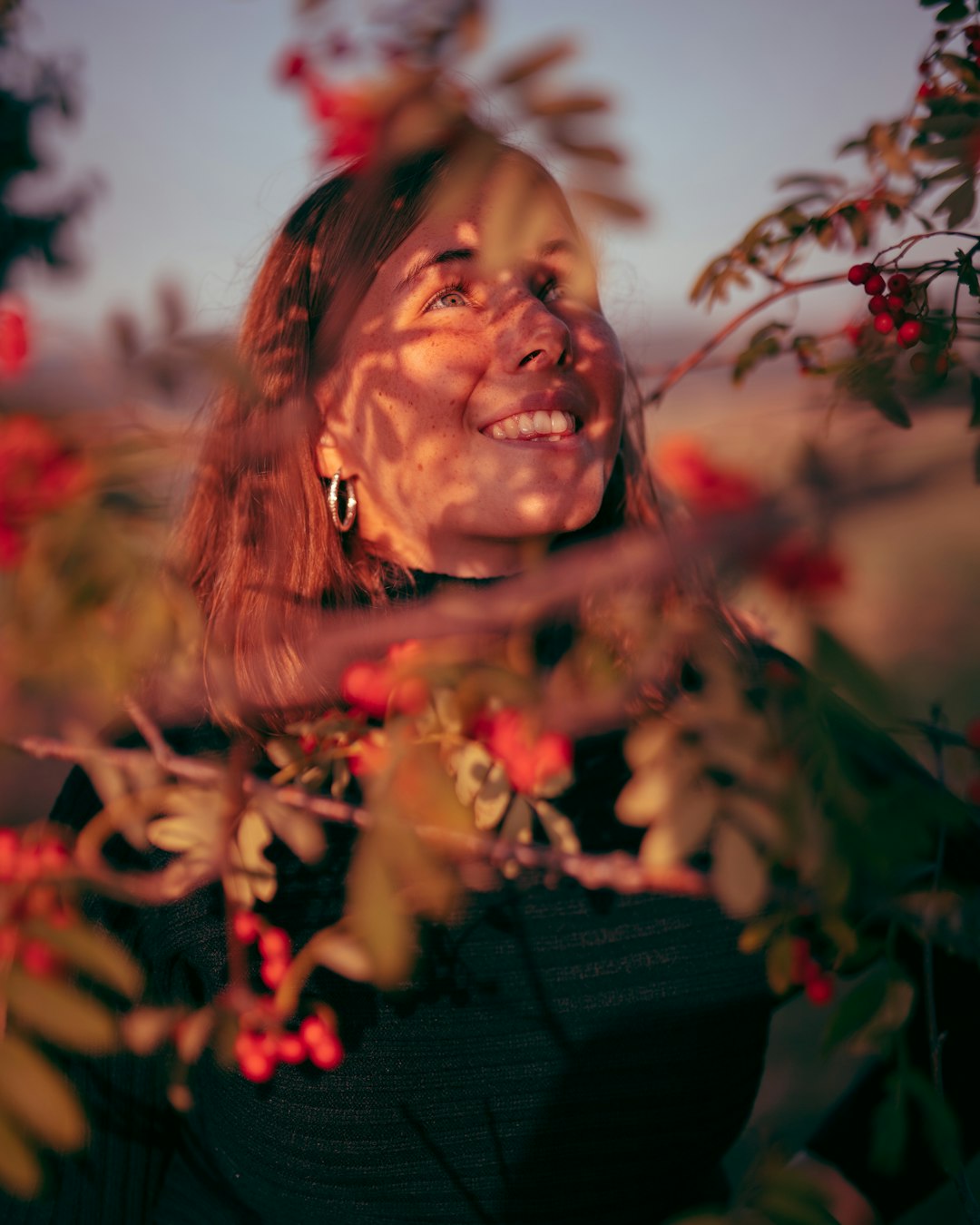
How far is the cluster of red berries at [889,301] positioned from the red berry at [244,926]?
3.66 ft

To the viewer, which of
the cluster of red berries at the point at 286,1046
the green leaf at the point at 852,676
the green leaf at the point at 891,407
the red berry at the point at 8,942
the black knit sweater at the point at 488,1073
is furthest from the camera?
the black knit sweater at the point at 488,1073

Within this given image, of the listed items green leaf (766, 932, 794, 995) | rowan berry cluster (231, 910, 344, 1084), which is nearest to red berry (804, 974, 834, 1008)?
green leaf (766, 932, 794, 995)

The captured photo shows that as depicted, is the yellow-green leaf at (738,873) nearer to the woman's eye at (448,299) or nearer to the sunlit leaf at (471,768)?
the sunlit leaf at (471,768)

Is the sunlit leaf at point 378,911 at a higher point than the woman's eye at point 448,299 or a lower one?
lower

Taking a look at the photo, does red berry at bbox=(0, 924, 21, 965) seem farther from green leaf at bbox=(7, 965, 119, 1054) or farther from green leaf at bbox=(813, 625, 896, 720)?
green leaf at bbox=(813, 625, 896, 720)

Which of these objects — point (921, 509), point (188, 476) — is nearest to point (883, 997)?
point (921, 509)

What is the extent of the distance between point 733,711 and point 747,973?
0.86 m

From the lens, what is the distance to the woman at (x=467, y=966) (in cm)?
130

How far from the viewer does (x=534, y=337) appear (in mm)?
1270

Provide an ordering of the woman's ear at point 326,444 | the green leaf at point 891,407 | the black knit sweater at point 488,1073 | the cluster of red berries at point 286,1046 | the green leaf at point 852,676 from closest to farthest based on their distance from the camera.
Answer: the green leaf at point 852,676
the green leaf at point 891,407
the cluster of red berries at point 286,1046
the black knit sweater at point 488,1073
the woman's ear at point 326,444

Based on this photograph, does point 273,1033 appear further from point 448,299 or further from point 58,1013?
point 448,299

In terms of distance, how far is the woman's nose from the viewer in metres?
1.27

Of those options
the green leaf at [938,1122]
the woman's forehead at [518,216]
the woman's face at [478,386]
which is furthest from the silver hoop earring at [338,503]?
the green leaf at [938,1122]

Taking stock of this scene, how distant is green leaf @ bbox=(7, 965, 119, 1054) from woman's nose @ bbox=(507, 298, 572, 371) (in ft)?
3.19
